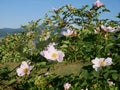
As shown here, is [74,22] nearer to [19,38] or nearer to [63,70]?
[63,70]

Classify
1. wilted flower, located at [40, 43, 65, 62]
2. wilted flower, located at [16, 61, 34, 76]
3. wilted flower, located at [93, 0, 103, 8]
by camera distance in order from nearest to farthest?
wilted flower, located at [40, 43, 65, 62], wilted flower, located at [16, 61, 34, 76], wilted flower, located at [93, 0, 103, 8]

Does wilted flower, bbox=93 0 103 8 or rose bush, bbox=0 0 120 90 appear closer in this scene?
rose bush, bbox=0 0 120 90

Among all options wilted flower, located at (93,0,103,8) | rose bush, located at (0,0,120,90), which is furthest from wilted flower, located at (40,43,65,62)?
wilted flower, located at (93,0,103,8)

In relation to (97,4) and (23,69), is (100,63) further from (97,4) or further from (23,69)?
(97,4)

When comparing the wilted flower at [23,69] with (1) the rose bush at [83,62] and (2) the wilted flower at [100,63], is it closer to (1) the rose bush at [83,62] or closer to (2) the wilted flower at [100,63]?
(1) the rose bush at [83,62]

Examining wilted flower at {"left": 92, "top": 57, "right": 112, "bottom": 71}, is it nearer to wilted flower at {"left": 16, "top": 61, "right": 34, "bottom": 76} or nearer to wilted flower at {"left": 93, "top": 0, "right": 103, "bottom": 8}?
wilted flower at {"left": 16, "top": 61, "right": 34, "bottom": 76}

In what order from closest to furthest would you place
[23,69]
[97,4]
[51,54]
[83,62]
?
[51,54] → [23,69] → [83,62] → [97,4]

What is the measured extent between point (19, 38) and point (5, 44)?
1.47 ft

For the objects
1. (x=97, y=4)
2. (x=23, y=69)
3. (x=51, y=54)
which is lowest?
(x=23, y=69)

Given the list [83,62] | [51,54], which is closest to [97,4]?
[83,62]

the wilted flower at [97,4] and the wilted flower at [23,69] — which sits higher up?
the wilted flower at [97,4]

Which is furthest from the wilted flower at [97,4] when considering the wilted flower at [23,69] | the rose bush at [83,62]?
the wilted flower at [23,69]

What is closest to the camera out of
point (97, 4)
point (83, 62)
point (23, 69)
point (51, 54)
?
point (51, 54)

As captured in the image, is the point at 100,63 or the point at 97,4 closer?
the point at 100,63
